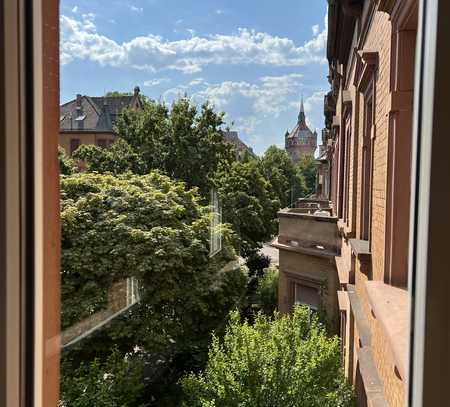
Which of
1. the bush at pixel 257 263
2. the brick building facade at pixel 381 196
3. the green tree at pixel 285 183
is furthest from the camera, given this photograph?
the green tree at pixel 285 183

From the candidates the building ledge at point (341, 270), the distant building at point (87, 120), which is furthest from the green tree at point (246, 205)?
the distant building at point (87, 120)

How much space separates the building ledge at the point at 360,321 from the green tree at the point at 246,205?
168 inches

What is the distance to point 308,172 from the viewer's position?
12.8 meters

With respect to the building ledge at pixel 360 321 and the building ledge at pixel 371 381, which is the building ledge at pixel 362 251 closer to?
the building ledge at pixel 360 321

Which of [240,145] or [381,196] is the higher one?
[240,145]

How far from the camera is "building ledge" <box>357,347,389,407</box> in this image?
7.37 feet

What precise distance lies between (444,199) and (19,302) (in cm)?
65

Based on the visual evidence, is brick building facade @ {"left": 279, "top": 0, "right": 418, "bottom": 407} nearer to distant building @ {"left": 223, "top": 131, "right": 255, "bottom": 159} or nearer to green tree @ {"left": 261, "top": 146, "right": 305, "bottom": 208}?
distant building @ {"left": 223, "top": 131, "right": 255, "bottom": 159}

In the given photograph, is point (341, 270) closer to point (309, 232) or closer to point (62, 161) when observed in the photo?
point (309, 232)

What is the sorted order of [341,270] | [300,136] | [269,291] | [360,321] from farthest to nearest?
[269,291]
[341,270]
[300,136]
[360,321]

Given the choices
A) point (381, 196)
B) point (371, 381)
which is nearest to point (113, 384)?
point (371, 381)

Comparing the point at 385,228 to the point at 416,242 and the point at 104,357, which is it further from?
the point at 104,357

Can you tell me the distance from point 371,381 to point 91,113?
228 centimetres

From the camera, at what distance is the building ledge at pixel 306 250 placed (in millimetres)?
6488
